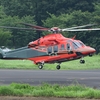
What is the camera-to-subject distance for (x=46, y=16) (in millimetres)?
73125

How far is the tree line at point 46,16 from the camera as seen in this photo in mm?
57906

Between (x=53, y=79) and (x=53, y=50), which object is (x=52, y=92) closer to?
(x=53, y=79)

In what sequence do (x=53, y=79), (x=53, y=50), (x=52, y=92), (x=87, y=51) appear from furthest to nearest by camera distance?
(x=53, y=50)
(x=87, y=51)
(x=53, y=79)
(x=52, y=92)

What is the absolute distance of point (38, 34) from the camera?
2552 inches

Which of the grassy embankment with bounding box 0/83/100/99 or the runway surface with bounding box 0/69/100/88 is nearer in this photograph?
A: the grassy embankment with bounding box 0/83/100/99

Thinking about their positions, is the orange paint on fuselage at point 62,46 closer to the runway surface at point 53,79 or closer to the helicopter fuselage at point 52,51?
the helicopter fuselage at point 52,51

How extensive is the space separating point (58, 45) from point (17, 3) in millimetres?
47546

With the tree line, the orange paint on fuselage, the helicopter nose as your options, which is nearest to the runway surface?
the orange paint on fuselage

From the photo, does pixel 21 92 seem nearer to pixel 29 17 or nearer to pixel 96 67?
Result: pixel 96 67

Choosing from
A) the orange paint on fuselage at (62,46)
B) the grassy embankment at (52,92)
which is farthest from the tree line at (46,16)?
the grassy embankment at (52,92)

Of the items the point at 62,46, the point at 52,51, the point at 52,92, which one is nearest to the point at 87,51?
the point at 62,46

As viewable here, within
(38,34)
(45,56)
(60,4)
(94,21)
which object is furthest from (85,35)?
(45,56)

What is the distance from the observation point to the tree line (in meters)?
57.9

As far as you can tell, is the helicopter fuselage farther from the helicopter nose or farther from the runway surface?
the runway surface
